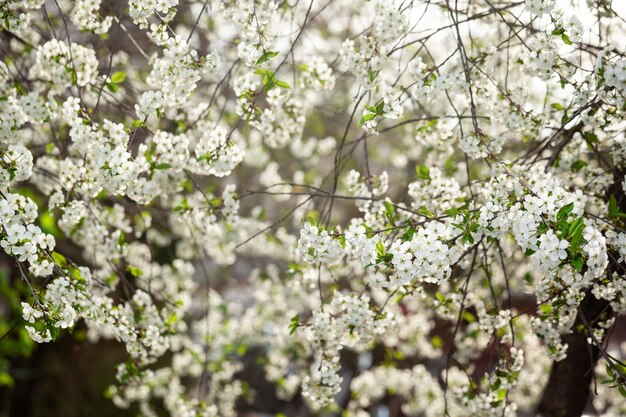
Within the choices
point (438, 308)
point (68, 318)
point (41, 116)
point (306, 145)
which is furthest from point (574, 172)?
point (306, 145)

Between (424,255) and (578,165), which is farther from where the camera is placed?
(578,165)

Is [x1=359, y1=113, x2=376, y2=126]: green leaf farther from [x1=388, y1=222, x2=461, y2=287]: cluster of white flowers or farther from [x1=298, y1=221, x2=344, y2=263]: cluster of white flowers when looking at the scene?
[x1=388, y1=222, x2=461, y2=287]: cluster of white flowers

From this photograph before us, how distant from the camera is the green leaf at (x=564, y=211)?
2199 millimetres

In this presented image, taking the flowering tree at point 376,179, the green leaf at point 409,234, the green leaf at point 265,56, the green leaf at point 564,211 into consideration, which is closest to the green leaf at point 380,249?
the flowering tree at point 376,179

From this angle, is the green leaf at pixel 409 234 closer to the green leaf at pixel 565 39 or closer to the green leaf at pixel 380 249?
the green leaf at pixel 380 249

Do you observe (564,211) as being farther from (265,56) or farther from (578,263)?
(265,56)

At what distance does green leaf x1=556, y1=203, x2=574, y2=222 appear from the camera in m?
2.20

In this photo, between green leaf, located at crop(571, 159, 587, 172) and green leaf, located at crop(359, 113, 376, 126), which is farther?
green leaf, located at crop(571, 159, 587, 172)

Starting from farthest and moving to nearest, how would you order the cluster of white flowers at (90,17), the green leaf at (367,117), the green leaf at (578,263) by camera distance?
the cluster of white flowers at (90,17) → the green leaf at (367,117) → the green leaf at (578,263)

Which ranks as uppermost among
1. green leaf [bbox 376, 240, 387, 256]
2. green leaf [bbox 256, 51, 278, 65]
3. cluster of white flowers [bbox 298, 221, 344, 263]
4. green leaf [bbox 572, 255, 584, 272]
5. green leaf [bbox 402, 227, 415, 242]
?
green leaf [bbox 256, 51, 278, 65]

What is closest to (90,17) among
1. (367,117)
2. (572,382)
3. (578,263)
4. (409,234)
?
(367,117)

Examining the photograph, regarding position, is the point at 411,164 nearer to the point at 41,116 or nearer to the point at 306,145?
the point at 306,145

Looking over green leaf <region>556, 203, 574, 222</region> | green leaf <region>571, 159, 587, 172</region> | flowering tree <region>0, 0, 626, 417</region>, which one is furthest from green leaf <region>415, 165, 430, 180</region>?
green leaf <region>556, 203, 574, 222</region>

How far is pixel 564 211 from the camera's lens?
7.23ft
